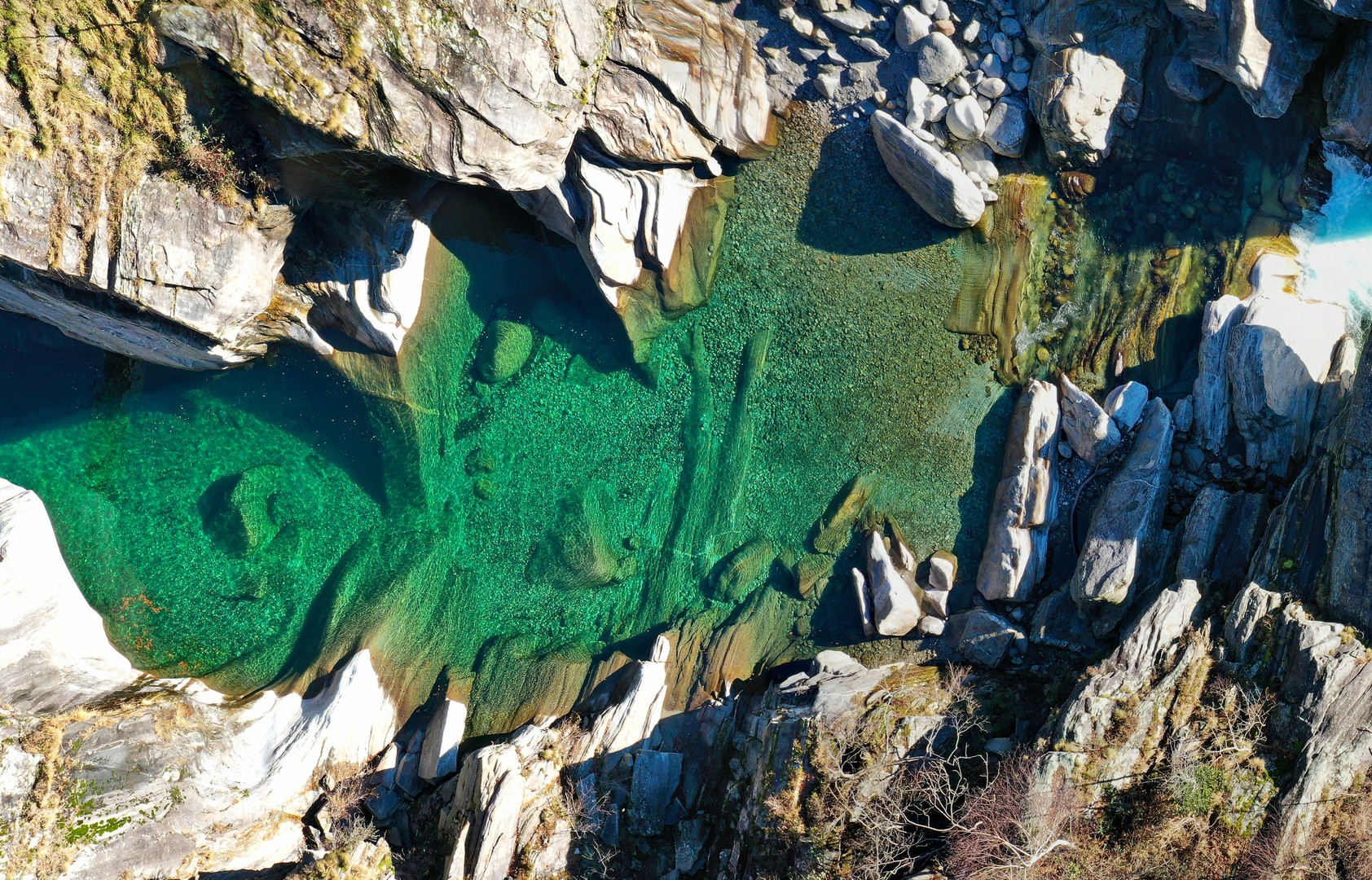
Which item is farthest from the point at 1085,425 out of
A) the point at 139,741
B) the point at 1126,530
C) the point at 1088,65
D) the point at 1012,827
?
the point at 139,741

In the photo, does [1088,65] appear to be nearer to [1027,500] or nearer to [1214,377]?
[1214,377]

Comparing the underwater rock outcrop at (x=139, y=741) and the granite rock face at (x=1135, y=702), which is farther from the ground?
the granite rock face at (x=1135, y=702)

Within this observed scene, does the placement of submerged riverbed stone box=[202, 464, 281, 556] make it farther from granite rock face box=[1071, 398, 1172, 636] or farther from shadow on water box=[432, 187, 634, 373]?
granite rock face box=[1071, 398, 1172, 636]

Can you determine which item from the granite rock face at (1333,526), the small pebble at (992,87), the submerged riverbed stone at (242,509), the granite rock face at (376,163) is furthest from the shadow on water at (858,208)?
the submerged riverbed stone at (242,509)

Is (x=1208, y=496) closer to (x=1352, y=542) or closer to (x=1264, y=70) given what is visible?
(x=1352, y=542)

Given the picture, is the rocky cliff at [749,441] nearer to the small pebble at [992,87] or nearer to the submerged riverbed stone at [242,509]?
the small pebble at [992,87]

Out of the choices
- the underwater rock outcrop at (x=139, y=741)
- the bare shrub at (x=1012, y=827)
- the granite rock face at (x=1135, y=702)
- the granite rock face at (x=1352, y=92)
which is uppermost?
the granite rock face at (x=1352, y=92)
